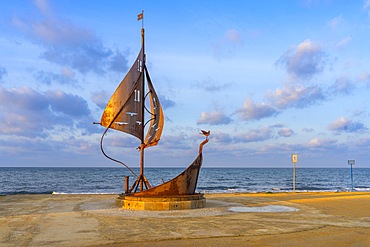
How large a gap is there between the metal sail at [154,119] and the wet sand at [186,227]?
3384mm

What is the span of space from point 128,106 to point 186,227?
272 inches

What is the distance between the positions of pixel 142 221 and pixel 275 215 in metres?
4.49

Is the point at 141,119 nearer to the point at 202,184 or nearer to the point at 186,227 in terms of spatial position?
the point at 186,227

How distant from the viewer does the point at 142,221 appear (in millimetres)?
12094

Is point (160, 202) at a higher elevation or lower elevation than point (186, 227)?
higher

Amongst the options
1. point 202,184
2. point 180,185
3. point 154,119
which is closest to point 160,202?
point 180,185

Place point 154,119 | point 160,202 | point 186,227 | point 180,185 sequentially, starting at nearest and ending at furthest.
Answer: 1. point 186,227
2. point 160,202
3. point 180,185
4. point 154,119

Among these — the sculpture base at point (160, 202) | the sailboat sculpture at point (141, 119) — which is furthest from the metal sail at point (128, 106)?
the sculpture base at point (160, 202)

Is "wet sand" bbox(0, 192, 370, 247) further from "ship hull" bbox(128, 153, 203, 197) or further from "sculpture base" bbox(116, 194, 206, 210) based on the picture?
"ship hull" bbox(128, 153, 203, 197)

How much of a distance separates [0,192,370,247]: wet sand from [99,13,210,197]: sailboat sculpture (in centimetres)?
137

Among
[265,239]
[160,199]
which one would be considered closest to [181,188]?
[160,199]

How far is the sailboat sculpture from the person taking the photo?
15.9 metres

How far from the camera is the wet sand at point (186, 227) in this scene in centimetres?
905

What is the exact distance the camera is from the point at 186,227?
10938 millimetres
